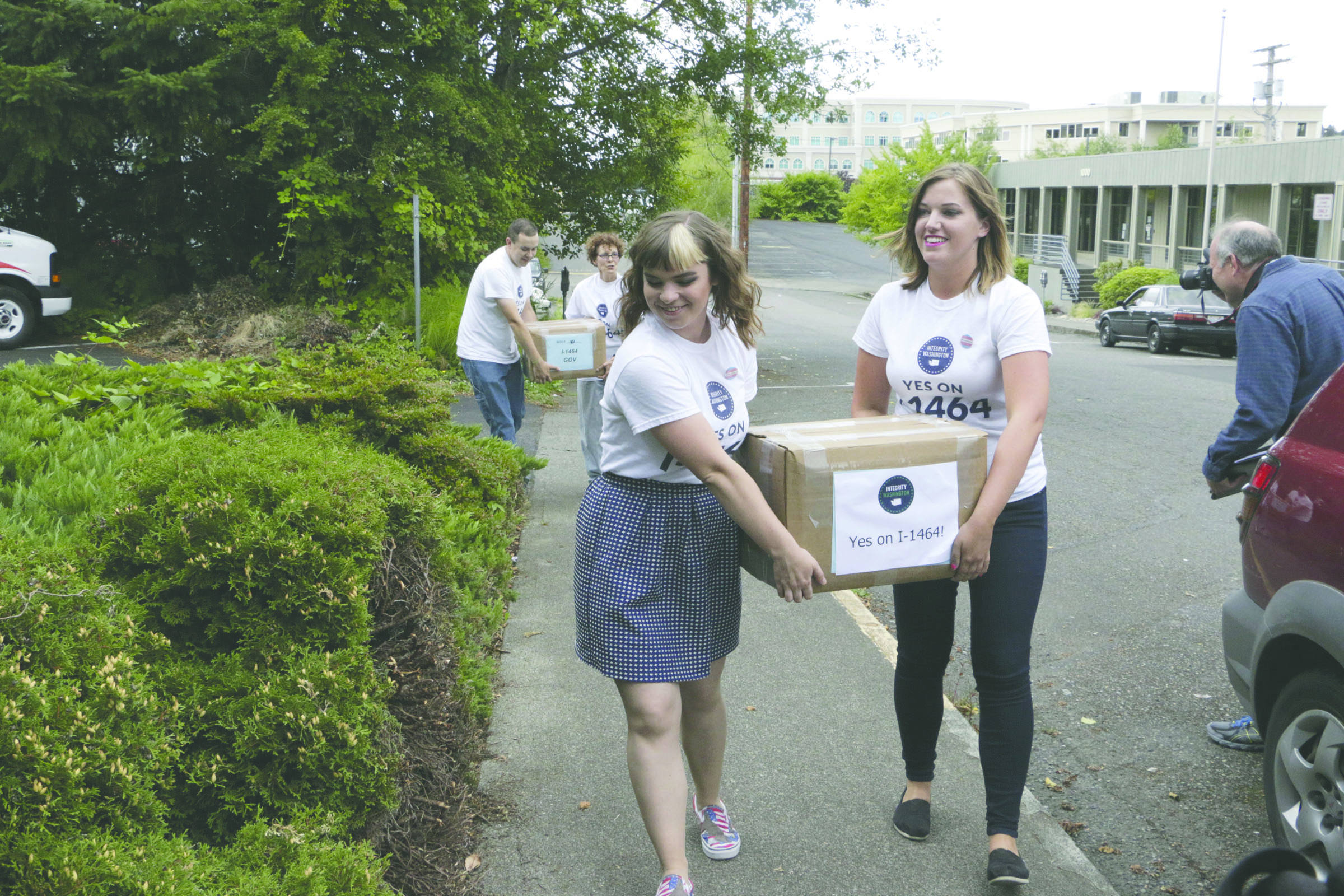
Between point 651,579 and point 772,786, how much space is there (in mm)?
1242

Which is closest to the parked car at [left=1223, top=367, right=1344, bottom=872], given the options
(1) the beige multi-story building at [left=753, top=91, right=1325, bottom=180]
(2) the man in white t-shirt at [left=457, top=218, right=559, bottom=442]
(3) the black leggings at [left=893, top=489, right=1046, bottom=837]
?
(3) the black leggings at [left=893, top=489, right=1046, bottom=837]

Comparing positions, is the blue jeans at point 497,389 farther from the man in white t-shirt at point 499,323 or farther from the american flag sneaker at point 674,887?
the american flag sneaker at point 674,887

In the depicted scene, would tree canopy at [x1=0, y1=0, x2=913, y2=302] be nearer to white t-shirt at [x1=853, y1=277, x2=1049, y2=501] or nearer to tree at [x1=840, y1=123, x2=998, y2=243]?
white t-shirt at [x1=853, y1=277, x2=1049, y2=501]

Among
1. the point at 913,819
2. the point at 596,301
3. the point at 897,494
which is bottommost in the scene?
the point at 913,819

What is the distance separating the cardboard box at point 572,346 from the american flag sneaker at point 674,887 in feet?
14.8

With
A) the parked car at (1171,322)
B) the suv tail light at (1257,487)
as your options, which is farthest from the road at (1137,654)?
the parked car at (1171,322)

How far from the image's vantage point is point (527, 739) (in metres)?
4.25

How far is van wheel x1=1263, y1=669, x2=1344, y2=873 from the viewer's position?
3.05 meters

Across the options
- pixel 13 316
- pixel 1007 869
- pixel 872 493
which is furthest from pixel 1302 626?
pixel 13 316

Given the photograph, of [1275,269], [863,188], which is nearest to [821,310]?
[863,188]

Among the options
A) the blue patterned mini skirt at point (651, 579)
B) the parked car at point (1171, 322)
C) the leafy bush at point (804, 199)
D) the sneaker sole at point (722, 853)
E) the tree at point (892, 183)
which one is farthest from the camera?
the leafy bush at point (804, 199)

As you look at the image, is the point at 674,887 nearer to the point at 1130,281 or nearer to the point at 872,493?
the point at 872,493

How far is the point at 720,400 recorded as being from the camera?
3039 mm

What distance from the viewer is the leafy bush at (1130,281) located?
111 ft
